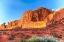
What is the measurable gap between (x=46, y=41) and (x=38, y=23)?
65.8 metres

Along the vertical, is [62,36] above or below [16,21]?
below

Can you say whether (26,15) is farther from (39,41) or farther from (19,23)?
(39,41)

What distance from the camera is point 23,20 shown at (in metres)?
98.9

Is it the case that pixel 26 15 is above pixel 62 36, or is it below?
above

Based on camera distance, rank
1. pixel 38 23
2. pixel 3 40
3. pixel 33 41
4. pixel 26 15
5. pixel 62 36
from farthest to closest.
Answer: pixel 26 15, pixel 38 23, pixel 62 36, pixel 3 40, pixel 33 41

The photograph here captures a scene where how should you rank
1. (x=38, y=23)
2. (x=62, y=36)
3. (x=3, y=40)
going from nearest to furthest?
(x=3, y=40) → (x=62, y=36) → (x=38, y=23)

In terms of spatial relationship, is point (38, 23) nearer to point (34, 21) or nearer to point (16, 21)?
point (34, 21)

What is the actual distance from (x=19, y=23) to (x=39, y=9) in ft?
37.6

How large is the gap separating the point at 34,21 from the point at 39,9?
15.2 feet

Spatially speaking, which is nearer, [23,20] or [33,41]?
[33,41]

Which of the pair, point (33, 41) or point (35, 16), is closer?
point (33, 41)

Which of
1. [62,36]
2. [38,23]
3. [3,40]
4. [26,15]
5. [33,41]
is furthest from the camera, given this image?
[26,15]

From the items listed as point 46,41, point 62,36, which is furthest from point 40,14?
point 46,41

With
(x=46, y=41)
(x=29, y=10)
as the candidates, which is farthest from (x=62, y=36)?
(x=29, y=10)
